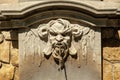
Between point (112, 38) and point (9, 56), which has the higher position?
point (112, 38)

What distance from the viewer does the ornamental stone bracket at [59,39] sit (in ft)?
13.1

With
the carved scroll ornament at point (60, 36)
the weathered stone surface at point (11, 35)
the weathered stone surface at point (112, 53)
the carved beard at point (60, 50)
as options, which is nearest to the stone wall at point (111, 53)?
the weathered stone surface at point (112, 53)

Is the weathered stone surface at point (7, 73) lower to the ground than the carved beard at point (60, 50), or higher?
lower

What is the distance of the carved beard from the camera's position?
397 centimetres

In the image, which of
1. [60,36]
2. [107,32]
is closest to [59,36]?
[60,36]

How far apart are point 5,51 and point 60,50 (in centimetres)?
53

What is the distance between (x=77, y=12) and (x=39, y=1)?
340 millimetres

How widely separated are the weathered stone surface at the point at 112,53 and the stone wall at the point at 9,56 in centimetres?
80

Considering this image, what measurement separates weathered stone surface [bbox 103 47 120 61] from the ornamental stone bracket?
71mm

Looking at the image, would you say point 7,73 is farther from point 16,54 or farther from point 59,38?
point 59,38

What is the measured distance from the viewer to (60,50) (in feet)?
13.0

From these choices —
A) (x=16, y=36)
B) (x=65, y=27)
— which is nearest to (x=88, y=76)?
(x=65, y=27)

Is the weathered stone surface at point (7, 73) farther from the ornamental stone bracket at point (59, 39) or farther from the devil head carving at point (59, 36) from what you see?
the devil head carving at point (59, 36)

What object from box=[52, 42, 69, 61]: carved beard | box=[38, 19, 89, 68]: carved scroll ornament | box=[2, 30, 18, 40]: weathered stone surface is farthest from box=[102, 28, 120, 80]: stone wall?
box=[2, 30, 18, 40]: weathered stone surface
